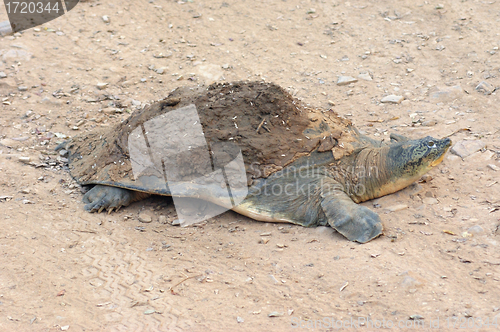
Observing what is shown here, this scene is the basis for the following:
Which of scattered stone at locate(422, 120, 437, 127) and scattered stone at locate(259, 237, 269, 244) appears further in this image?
scattered stone at locate(422, 120, 437, 127)

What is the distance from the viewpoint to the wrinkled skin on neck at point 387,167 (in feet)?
12.5

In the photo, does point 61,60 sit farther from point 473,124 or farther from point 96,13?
point 473,124

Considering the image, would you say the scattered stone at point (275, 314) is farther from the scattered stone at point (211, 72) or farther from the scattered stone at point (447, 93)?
the scattered stone at point (211, 72)

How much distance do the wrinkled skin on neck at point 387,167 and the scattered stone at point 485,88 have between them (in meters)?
2.39

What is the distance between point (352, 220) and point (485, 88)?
145 inches

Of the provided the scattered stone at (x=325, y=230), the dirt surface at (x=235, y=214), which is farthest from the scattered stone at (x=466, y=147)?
the scattered stone at (x=325, y=230)

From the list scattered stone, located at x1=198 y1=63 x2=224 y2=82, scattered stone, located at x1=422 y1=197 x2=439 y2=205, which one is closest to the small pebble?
scattered stone, located at x1=422 y1=197 x2=439 y2=205

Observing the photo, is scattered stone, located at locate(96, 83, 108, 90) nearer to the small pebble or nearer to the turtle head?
the turtle head

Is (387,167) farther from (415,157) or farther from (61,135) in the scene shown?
(61,135)

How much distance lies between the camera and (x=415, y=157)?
3801mm

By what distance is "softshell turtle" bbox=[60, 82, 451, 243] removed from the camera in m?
3.77

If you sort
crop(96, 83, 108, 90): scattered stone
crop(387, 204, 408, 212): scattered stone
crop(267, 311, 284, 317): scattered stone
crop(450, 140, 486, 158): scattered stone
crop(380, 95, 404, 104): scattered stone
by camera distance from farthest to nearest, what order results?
crop(96, 83, 108, 90): scattered stone → crop(380, 95, 404, 104): scattered stone → crop(450, 140, 486, 158): scattered stone → crop(387, 204, 408, 212): scattered stone → crop(267, 311, 284, 317): scattered stone

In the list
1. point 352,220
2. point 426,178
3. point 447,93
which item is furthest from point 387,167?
point 447,93

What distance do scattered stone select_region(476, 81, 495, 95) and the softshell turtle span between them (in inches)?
96.1
